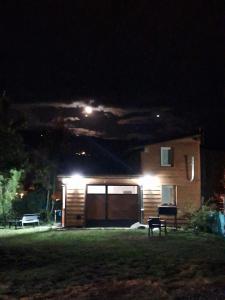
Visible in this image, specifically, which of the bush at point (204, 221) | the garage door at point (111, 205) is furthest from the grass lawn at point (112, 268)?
the garage door at point (111, 205)

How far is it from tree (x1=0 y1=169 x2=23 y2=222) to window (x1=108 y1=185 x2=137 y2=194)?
5.95 m

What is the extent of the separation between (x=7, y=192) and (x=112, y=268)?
17.6 metres

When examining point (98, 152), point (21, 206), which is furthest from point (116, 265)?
point (98, 152)

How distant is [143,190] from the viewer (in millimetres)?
26562

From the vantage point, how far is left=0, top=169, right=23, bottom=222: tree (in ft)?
91.2

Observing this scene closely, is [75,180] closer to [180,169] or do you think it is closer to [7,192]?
[7,192]

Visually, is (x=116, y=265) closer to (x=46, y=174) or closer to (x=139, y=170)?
(x=139, y=170)

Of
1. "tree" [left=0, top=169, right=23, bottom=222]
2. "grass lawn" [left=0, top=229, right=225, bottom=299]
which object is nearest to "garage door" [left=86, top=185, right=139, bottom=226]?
"tree" [left=0, top=169, right=23, bottom=222]

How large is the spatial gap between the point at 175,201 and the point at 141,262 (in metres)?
14.3

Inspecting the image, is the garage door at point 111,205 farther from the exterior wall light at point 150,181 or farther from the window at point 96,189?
the exterior wall light at point 150,181

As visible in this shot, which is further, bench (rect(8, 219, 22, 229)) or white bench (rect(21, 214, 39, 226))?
white bench (rect(21, 214, 39, 226))

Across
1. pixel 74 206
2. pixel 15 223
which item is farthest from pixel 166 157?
pixel 15 223

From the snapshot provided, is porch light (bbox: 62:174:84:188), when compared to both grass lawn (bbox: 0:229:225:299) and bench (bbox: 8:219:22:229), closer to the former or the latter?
bench (bbox: 8:219:22:229)

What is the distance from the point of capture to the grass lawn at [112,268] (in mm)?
8977
